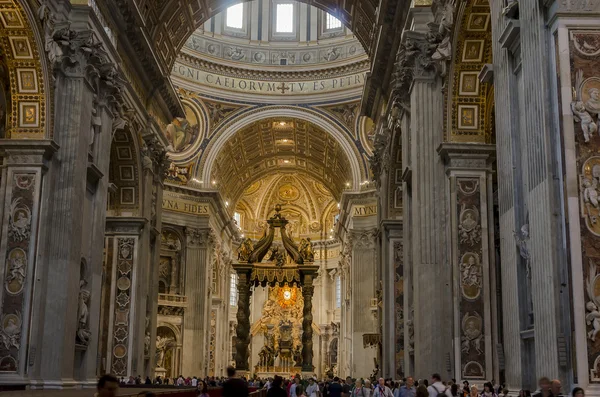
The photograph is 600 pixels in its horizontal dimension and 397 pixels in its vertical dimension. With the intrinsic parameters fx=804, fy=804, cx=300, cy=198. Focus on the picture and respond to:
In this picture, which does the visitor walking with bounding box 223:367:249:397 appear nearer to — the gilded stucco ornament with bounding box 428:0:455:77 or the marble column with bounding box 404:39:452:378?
the marble column with bounding box 404:39:452:378

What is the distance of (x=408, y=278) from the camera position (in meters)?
16.8

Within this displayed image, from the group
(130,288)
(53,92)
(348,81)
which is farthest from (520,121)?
(348,81)

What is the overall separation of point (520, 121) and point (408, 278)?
809cm

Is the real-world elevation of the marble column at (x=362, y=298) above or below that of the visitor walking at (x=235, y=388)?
above

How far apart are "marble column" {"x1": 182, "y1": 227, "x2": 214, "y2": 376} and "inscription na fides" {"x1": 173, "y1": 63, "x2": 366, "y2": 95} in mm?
6761

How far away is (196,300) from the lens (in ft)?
117

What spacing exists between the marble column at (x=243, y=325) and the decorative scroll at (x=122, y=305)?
1155cm

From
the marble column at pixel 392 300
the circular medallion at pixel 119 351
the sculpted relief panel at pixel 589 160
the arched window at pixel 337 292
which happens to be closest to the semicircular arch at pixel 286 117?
the arched window at pixel 337 292

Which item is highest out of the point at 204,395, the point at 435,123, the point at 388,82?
the point at 388,82

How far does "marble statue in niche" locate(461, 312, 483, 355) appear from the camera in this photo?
1330cm

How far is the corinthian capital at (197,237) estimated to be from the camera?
119ft

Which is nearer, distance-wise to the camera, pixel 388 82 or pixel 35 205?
pixel 35 205

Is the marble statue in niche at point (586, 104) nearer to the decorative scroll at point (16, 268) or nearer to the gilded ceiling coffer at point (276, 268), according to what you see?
the decorative scroll at point (16, 268)

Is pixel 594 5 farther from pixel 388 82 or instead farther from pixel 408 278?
pixel 388 82
